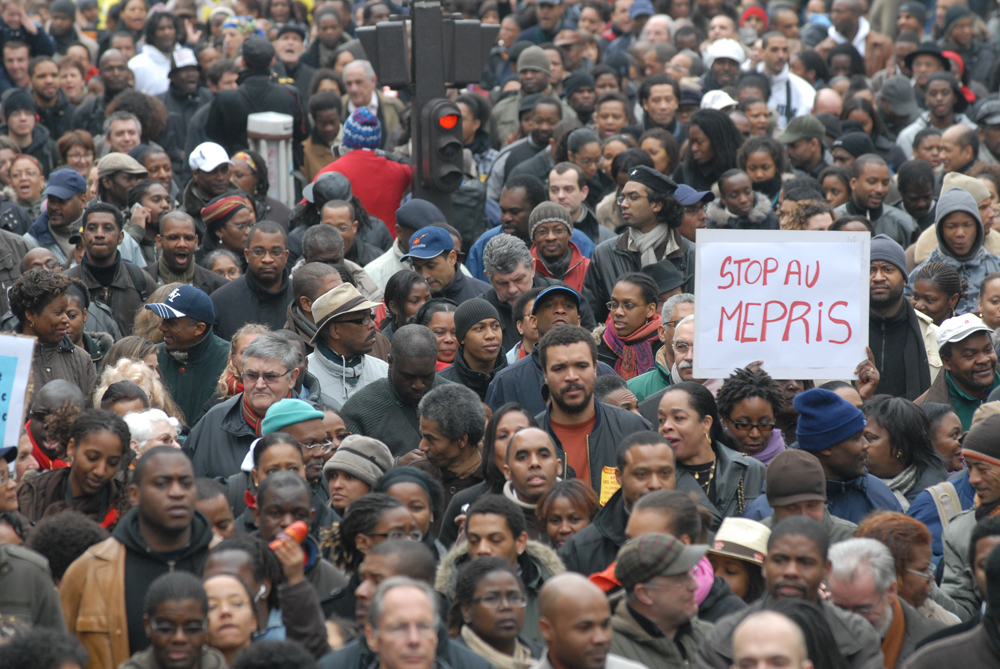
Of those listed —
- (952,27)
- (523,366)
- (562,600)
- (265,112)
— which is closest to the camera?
(562,600)

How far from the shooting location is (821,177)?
39.7 ft

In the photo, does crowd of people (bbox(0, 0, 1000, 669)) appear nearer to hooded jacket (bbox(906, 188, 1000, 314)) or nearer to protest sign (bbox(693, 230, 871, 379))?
hooded jacket (bbox(906, 188, 1000, 314))

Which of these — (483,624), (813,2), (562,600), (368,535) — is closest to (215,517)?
(368,535)

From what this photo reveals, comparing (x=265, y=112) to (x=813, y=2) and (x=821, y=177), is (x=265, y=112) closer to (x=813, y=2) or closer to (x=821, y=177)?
(x=821, y=177)

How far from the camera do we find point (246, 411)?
24.2 feet

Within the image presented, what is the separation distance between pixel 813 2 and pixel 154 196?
11.2 metres

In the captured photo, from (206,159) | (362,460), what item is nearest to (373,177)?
(206,159)

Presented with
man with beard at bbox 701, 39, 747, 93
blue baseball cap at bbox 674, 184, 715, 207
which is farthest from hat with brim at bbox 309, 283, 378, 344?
man with beard at bbox 701, 39, 747, 93

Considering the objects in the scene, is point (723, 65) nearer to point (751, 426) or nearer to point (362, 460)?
point (751, 426)

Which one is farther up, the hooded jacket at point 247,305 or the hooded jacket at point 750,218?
the hooded jacket at point 750,218

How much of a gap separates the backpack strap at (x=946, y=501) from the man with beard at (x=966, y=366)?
1.56 meters

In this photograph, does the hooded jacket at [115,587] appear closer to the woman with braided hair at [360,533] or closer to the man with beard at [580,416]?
the woman with braided hair at [360,533]

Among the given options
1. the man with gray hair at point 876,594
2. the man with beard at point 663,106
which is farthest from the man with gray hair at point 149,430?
the man with beard at point 663,106

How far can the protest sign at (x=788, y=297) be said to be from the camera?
772cm
